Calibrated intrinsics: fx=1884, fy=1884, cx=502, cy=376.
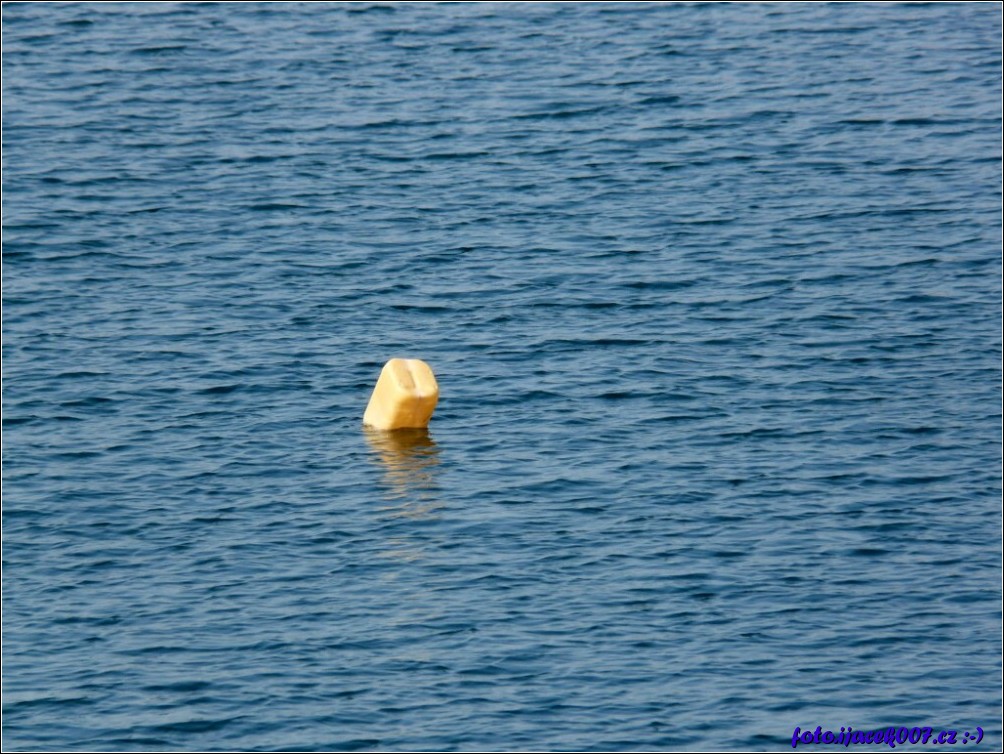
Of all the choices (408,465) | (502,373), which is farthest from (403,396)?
(502,373)

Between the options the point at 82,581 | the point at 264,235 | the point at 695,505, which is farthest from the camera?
the point at 264,235

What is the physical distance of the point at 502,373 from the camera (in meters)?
33.7

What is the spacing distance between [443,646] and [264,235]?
725 inches

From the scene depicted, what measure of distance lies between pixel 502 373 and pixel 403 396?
352 centimetres

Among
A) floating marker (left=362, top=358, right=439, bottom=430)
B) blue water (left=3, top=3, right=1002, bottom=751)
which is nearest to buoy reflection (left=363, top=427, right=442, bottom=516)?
blue water (left=3, top=3, right=1002, bottom=751)

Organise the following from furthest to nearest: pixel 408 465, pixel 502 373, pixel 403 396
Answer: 1. pixel 502 373
2. pixel 403 396
3. pixel 408 465

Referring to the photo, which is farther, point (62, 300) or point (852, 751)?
point (62, 300)

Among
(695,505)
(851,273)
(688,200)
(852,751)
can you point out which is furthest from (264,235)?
(852,751)

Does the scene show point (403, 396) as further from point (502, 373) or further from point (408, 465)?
point (502, 373)

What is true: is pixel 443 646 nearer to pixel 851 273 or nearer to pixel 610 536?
pixel 610 536

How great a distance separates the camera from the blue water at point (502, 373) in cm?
2342

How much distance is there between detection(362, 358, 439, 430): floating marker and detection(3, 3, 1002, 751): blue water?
37cm

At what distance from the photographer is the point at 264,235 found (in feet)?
133

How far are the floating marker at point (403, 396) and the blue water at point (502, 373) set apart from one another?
0.37 meters
